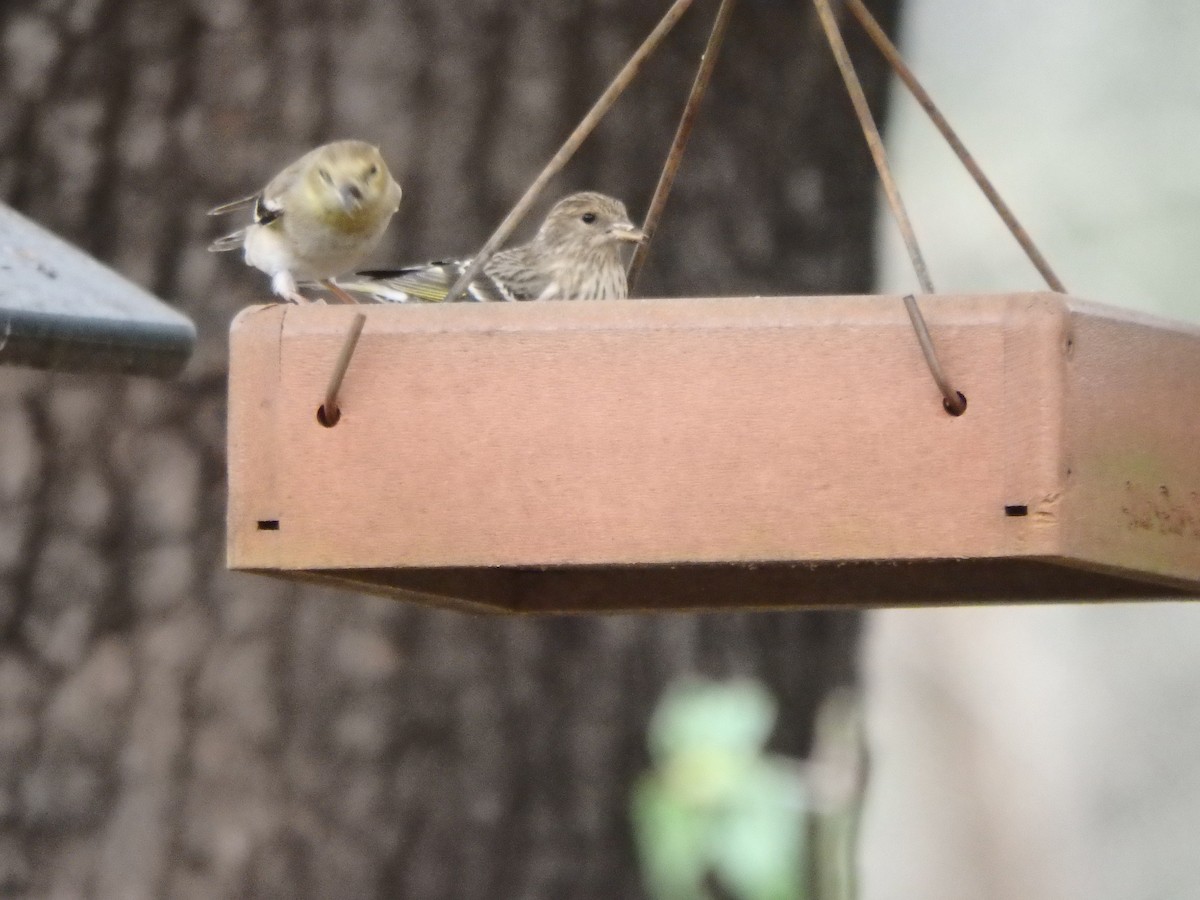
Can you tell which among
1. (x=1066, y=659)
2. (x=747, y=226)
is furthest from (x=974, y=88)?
(x=747, y=226)

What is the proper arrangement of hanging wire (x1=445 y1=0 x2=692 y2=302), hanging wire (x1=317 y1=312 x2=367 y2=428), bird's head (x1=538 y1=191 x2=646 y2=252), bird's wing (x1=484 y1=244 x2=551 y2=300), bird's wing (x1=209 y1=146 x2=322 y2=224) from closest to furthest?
1. hanging wire (x1=317 y1=312 x2=367 y2=428)
2. hanging wire (x1=445 y1=0 x2=692 y2=302)
3. bird's head (x1=538 y1=191 x2=646 y2=252)
4. bird's wing (x1=484 y1=244 x2=551 y2=300)
5. bird's wing (x1=209 y1=146 x2=322 y2=224)

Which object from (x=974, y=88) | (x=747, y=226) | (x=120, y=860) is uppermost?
(x=974, y=88)

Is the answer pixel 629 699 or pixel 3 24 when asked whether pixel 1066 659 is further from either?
pixel 3 24

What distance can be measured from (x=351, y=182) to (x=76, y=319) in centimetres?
248

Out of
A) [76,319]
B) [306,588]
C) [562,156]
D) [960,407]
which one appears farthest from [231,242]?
[76,319]

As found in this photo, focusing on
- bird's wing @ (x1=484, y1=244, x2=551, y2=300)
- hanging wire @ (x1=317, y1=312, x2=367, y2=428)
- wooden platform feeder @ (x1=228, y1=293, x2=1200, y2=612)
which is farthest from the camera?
bird's wing @ (x1=484, y1=244, x2=551, y2=300)

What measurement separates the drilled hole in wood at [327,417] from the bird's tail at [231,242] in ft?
6.81

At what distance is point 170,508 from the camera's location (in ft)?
16.4

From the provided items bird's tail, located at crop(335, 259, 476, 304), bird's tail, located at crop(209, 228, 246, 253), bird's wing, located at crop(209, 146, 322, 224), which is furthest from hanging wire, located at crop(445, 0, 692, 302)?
bird's tail, located at crop(209, 228, 246, 253)

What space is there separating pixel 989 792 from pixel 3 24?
4.22 meters

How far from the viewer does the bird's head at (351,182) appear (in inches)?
184

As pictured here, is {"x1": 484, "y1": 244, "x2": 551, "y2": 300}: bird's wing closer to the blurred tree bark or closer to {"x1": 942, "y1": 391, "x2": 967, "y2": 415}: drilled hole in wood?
the blurred tree bark

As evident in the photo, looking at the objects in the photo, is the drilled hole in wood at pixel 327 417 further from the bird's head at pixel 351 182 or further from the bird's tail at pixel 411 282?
the bird's head at pixel 351 182

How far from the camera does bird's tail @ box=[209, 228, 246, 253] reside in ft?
16.5
